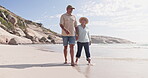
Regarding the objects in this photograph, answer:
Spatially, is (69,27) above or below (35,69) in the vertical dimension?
above

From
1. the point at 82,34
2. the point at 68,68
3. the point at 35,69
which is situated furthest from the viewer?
the point at 82,34

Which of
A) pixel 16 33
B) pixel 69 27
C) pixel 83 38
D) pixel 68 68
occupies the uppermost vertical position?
pixel 16 33

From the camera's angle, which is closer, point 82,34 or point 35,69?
point 35,69

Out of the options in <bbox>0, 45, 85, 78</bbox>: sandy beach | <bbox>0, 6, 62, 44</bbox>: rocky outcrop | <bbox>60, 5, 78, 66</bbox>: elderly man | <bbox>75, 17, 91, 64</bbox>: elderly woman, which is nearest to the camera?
<bbox>0, 45, 85, 78</bbox>: sandy beach

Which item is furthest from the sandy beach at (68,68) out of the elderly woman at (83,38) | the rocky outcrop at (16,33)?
the rocky outcrop at (16,33)

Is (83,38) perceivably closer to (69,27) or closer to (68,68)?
(69,27)

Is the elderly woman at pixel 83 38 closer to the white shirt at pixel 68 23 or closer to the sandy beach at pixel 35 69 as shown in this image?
the white shirt at pixel 68 23

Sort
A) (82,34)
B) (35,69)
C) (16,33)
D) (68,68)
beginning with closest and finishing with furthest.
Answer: (35,69), (68,68), (82,34), (16,33)

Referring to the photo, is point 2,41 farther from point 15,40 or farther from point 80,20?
point 80,20

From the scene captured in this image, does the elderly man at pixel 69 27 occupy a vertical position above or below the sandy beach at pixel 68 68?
above

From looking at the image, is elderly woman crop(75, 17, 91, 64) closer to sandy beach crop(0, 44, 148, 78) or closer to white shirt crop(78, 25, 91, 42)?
white shirt crop(78, 25, 91, 42)

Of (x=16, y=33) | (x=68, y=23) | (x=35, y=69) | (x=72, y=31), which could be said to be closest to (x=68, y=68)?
(x=35, y=69)

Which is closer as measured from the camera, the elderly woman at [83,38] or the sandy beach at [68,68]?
the sandy beach at [68,68]

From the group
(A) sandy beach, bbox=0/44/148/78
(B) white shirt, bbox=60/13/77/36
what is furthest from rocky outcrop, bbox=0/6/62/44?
(B) white shirt, bbox=60/13/77/36
